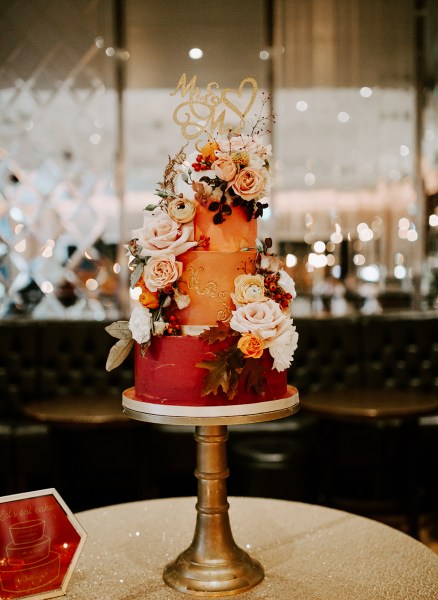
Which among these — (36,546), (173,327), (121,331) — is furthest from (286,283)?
(36,546)

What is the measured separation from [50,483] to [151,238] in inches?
123

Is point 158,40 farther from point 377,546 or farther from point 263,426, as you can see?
point 377,546

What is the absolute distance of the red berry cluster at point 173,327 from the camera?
1.52 m

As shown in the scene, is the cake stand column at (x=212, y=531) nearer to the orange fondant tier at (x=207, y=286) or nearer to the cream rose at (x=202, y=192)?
the orange fondant tier at (x=207, y=286)

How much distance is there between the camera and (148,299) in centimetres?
150

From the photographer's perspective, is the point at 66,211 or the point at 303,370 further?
the point at 66,211

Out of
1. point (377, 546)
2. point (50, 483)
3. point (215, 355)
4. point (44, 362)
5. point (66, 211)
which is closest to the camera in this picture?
point (215, 355)

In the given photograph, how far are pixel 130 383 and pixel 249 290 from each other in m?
3.16

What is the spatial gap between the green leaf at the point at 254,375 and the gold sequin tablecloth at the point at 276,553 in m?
0.44

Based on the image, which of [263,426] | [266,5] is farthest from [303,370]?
[266,5]

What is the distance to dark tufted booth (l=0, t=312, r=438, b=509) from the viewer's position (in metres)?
4.16

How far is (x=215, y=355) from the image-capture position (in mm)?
1471

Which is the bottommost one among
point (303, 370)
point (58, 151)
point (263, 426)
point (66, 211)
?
point (263, 426)

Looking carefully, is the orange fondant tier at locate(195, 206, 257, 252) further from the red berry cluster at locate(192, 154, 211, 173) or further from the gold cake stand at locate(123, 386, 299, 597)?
the gold cake stand at locate(123, 386, 299, 597)
